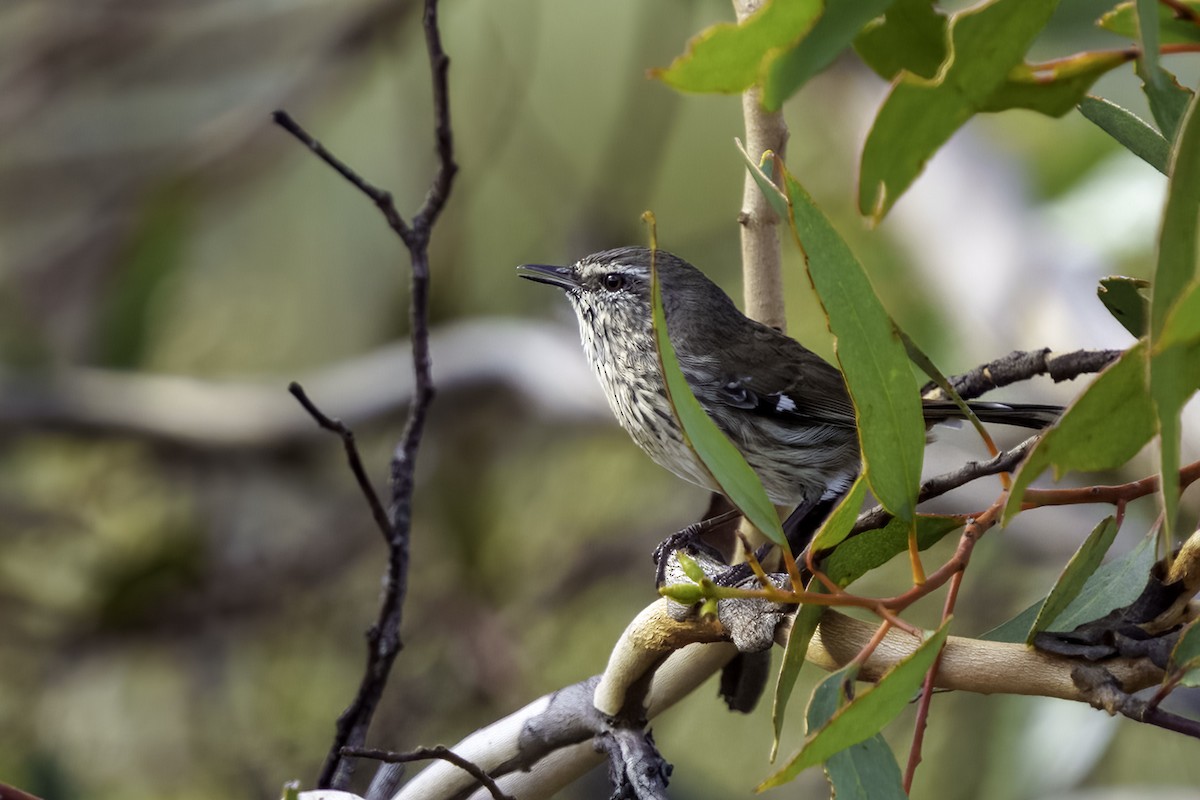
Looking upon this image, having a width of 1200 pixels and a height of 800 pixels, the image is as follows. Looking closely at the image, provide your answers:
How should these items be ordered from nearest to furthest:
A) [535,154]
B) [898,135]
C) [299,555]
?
[898,135]
[299,555]
[535,154]

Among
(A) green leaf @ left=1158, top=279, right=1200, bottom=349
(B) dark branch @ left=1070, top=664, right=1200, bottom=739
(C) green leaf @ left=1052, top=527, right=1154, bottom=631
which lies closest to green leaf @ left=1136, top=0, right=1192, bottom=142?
(A) green leaf @ left=1158, top=279, right=1200, bottom=349

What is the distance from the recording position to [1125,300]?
4.40ft

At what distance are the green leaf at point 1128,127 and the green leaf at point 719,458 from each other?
20.1 inches

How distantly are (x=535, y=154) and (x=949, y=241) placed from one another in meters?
2.52

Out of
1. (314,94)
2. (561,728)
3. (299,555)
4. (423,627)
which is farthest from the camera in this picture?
(314,94)

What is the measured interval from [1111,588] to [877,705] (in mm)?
297

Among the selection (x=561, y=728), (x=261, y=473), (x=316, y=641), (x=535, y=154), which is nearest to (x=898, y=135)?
(x=561, y=728)

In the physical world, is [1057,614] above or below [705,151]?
below

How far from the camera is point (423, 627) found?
4.19 meters

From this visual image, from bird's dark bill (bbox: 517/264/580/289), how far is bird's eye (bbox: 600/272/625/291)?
0.07 m

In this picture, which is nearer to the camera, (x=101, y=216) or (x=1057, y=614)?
(x=1057, y=614)

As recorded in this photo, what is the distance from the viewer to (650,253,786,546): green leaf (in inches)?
40.9

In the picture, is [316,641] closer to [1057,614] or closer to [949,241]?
[949,241]

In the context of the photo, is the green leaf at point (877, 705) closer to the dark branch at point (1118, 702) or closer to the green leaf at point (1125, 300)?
the dark branch at point (1118, 702)
